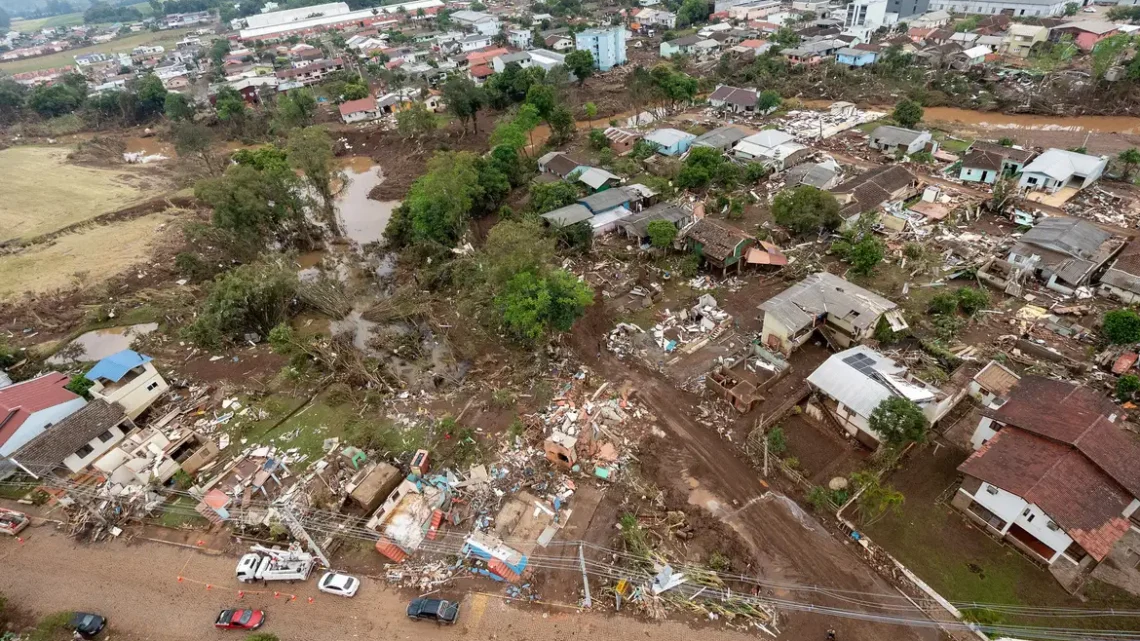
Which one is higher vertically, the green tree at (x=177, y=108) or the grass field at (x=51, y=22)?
the grass field at (x=51, y=22)

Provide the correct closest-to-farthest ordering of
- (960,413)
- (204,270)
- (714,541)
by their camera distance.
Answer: (714,541), (960,413), (204,270)

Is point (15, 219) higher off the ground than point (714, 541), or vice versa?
point (15, 219)

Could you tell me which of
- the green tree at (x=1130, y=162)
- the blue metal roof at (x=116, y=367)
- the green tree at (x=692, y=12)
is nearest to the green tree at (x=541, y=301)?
the blue metal roof at (x=116, y=367)

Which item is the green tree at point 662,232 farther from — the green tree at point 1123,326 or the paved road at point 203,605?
the paved road at point 203,605

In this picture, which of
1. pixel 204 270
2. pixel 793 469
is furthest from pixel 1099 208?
pixel 204 270

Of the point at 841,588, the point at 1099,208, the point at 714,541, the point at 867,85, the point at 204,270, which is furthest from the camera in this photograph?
the point at 867,85

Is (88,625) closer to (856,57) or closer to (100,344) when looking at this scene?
(100,344)

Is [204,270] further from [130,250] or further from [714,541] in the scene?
[714,541]
